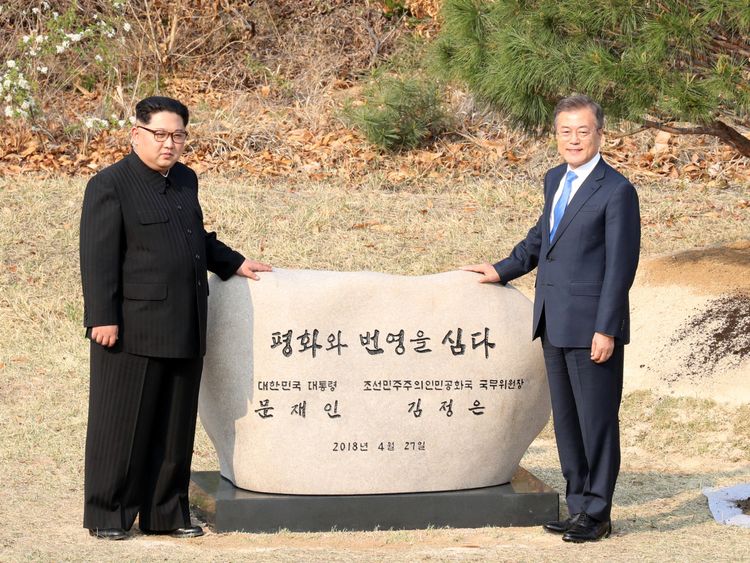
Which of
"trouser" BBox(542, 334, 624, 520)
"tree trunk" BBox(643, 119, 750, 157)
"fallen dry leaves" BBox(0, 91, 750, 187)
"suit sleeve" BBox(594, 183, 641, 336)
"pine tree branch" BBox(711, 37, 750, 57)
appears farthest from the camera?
"fallen dry leaves" BBox(0, 91, 750, 187)

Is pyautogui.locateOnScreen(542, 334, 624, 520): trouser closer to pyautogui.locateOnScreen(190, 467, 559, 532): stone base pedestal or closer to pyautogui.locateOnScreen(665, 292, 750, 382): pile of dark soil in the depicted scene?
pyautogui.locateOnScreen(190, 467, 559, 532): stone base pedestal

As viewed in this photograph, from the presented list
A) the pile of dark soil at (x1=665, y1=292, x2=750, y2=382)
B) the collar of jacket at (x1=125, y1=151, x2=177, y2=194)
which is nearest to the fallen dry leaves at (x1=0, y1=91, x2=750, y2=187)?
the pile of dark soil at (x1=665, y1=292, x2=750, y2=382)

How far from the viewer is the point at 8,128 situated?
11.6m

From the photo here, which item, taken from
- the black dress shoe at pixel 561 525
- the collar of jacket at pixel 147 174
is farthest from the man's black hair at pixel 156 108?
the black dress shoe at pixel 561 525

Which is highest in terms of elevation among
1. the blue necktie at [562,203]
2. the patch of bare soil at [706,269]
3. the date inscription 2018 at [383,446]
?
the blue necktie at [562,203]

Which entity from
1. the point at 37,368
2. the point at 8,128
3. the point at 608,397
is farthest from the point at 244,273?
the point at 8,128

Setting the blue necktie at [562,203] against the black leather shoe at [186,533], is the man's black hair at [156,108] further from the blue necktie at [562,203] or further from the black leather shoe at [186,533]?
the black leather shoe at [186,533]

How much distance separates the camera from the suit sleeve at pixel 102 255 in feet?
14.0

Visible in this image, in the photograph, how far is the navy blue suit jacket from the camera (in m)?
4.25

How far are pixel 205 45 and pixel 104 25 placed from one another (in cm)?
189

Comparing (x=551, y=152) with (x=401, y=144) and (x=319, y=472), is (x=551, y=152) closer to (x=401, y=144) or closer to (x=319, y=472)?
(x=401, y=144)

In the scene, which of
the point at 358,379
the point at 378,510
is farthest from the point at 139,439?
the point at 378,510

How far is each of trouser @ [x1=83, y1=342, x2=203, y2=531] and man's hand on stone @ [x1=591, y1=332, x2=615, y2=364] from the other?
1.47 meters

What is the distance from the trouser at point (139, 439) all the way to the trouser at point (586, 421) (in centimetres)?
138
